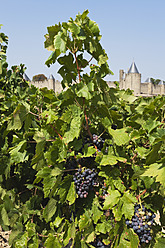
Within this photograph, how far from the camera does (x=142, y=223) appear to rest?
5.75 feet

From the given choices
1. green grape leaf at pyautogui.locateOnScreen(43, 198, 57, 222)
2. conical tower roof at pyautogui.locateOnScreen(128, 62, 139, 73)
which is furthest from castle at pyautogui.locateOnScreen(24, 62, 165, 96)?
green grape leaf at pyautogui.locateOnScreen(43, 198, 57, 222)

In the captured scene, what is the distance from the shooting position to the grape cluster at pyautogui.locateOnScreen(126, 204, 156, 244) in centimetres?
174

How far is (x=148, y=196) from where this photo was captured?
194 centimetres

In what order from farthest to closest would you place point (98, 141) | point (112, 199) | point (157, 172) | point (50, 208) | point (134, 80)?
point (134, 80) < point (50, 208) < point (98, 141) < point (112, 199) < point (157, 172)

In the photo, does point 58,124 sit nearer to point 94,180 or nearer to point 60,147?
point 60,147

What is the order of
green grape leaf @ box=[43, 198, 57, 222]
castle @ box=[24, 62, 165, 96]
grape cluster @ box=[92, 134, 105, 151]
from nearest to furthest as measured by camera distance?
grape cluster @ box=[92, 134, 105, 151], green grape leaf @ box=[43, 198, 57, 222], castle @ box=[24, 62, 165, 96]

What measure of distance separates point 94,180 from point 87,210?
26 centimetres

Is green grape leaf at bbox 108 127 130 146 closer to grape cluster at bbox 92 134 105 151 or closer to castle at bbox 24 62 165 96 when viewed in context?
grape cluster at bbox 92 134 105 151

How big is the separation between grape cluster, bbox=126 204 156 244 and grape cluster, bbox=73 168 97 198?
344mm

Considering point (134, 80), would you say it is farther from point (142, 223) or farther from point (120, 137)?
point (142, 223)

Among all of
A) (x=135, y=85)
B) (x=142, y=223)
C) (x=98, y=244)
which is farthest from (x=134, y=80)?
(x=142, y=223)

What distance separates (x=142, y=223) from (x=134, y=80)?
3739 centimetres

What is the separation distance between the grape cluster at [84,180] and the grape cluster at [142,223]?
344 millimetres

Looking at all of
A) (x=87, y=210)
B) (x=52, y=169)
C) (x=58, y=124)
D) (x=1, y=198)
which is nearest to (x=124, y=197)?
(x=87, y=210)
